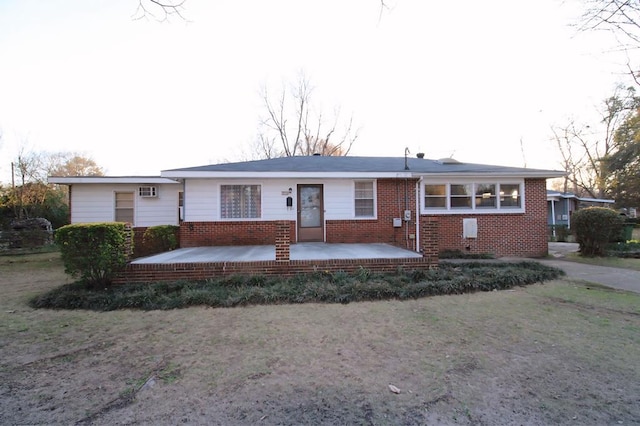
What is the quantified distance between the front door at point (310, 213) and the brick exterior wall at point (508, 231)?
3.84m

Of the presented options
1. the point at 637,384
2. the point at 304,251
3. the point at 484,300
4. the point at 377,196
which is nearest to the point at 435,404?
the point at 637,384

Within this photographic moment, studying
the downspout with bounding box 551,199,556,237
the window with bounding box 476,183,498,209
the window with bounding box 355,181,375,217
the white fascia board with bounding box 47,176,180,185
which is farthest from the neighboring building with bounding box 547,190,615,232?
the white fascia board with bounding box 47,176,180,185

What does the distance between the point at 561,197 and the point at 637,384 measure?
2136 centimetres

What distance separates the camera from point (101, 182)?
11133 millimetres

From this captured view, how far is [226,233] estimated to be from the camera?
981 centimetres

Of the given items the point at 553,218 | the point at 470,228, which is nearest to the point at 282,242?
the point at 470,228

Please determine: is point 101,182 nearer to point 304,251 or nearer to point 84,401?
point 304,251

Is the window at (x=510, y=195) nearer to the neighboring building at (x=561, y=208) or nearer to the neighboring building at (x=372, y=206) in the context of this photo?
the neighboring building at (x=372, y=206)

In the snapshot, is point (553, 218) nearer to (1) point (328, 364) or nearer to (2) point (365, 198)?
(2) point (365, 198)

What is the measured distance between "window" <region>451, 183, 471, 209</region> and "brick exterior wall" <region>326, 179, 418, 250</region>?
135cm

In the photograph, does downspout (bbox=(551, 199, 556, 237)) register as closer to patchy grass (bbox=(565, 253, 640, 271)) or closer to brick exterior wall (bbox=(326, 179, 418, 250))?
patchy grass (bbox=(565, 253, 640, 271))

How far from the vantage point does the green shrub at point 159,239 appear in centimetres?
945

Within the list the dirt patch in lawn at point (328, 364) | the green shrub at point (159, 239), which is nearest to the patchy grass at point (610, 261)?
the dirt patch in lawn at point (328, 364)

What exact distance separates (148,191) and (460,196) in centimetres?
1126
